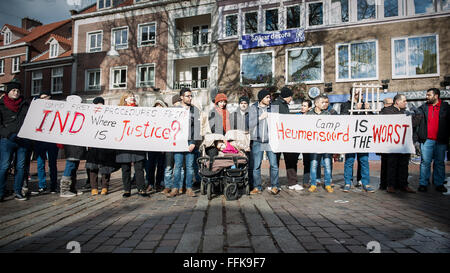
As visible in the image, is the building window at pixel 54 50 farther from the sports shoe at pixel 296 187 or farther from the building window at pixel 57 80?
the sports shoe at pixel 296 187

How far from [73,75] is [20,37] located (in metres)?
11.8

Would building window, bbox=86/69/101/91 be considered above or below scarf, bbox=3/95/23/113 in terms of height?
above

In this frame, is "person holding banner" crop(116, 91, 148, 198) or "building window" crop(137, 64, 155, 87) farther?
"building window" crop(137, 64, 155, 87)

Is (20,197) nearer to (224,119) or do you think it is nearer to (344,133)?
(224,119)

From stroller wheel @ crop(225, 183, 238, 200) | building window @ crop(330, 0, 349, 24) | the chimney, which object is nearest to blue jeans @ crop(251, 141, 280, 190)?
stroller wheel @ crop(225, 183, 238, 200)

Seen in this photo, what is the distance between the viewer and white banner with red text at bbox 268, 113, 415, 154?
5.17 meters

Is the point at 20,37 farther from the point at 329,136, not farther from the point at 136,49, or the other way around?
the point at 329,136

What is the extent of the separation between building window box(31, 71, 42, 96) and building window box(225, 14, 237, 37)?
61.2 feet

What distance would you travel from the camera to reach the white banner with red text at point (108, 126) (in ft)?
15.4

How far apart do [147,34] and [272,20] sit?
10099 millimetres

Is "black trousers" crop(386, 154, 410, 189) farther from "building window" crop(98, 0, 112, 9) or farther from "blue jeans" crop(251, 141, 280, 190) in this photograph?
"building window" crop(98, 0, 112, 9)

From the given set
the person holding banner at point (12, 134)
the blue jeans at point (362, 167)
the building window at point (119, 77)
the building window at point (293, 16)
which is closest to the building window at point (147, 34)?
the building window at point (119, 77)

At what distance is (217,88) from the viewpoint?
1741 cm

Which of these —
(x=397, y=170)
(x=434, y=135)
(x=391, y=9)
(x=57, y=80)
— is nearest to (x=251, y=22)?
(x=391, y=9)
